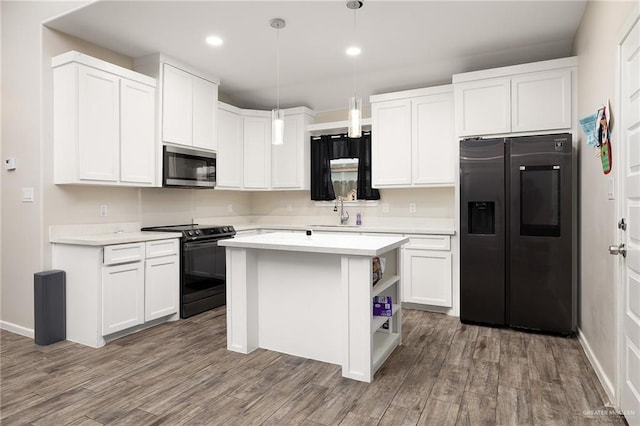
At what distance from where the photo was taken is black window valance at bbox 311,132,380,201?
5000mm

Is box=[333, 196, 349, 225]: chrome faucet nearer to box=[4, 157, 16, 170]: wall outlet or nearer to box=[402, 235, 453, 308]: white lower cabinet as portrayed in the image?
box=[402, 235, 453, 308]: white lower cabinet

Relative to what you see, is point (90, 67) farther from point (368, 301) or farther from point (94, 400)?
point (368, 301)

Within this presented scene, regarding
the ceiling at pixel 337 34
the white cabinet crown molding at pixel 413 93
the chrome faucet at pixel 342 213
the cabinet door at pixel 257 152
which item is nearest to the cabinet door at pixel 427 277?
the chrome faucet at pixel 342 213

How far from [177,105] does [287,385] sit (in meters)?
3.03

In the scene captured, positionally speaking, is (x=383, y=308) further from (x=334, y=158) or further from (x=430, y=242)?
(x=334, y=158)

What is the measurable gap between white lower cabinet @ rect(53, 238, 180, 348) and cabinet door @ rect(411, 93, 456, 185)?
291 centimetres

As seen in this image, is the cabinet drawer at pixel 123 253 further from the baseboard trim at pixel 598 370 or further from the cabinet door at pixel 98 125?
the baseboard trim at pixel 598 370

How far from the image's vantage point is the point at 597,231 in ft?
8.59

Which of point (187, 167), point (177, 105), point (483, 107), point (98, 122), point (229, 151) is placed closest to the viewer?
point (98, 122)

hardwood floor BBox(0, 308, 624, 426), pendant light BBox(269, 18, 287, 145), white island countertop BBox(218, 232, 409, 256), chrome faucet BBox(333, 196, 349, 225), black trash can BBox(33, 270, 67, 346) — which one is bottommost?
hardwood floor BBox(0, 308, 624, 426)

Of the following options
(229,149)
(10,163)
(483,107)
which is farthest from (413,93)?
(10,163)

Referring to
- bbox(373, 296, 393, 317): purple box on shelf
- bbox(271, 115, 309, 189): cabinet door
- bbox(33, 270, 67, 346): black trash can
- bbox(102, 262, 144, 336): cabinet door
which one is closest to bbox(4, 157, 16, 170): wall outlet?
bbox(33, 270, 67, 346): black trash can

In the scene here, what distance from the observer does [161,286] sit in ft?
11.8

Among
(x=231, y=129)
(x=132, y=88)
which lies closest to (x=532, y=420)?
(x=132, y=88)
